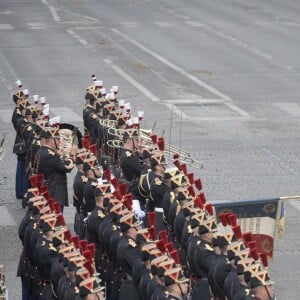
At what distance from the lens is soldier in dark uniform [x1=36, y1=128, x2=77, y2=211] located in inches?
837

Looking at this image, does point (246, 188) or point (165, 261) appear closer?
point (165, 261)

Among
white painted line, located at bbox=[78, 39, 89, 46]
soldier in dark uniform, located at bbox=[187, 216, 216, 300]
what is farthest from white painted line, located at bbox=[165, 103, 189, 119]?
soldier in dark uniform, located at bbox=[187, 216, 216, 300]

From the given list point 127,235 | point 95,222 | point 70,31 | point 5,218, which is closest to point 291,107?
point 5,218

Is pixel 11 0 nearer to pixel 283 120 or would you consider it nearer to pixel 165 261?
A: pixel 283 120

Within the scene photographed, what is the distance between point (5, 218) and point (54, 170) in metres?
1.71

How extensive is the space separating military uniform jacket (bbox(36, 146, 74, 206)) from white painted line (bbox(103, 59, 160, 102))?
38.7ft

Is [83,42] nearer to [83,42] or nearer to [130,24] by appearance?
[83,42]

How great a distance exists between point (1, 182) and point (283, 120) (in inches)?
325

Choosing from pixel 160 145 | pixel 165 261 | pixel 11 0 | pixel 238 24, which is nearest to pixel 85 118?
pixel 160 145

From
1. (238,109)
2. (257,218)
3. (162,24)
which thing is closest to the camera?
(257,218)

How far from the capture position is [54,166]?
2128cm

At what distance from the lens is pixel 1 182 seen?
25031 mm

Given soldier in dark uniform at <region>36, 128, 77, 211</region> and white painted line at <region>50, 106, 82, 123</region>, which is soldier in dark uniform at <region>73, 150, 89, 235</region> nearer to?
soldier in dark uniform at <region>36, 128, 77, 211</region>

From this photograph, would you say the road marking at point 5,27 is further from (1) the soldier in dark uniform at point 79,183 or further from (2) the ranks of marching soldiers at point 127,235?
(1) the soldier in dark uniform at point 79,183
